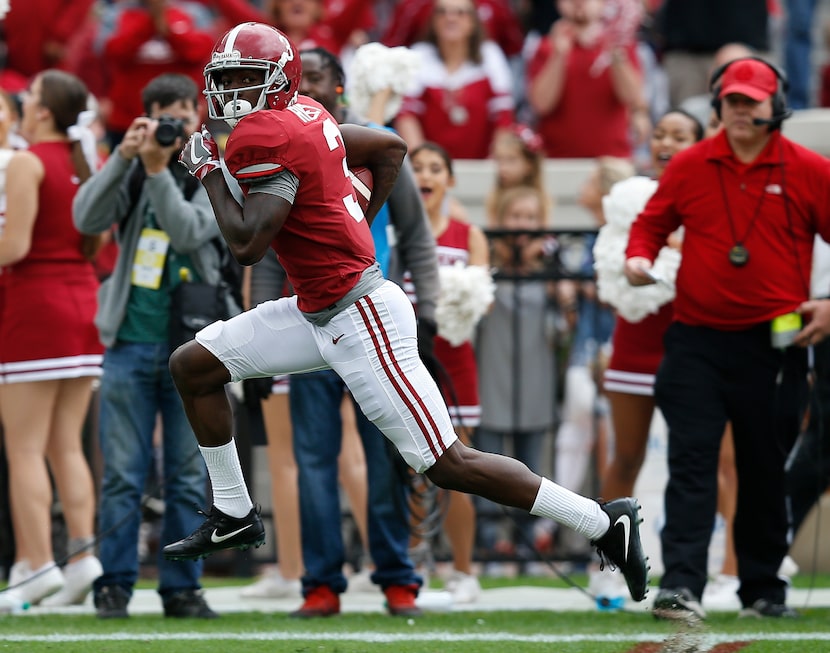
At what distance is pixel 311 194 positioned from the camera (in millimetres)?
5625

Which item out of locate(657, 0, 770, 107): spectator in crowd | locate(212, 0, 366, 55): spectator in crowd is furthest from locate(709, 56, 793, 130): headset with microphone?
locate(657, 0, 770, 107): spectator in crowd

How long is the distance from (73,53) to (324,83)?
5.56 meters

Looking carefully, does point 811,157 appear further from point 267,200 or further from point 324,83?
point 267,200

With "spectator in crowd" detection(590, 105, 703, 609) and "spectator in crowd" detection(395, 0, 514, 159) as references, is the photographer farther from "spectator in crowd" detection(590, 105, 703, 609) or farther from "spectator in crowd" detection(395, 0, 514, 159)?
"spectator in crowd" detection(395, 0, 514, 159)

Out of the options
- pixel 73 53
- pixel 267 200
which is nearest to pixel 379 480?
pixel 267 200

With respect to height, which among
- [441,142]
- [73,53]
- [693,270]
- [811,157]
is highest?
[73,53]

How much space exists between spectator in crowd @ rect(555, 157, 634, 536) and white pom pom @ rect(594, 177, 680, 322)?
1.38 meters

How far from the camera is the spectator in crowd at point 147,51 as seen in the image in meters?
11.1

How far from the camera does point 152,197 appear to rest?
7.01 m

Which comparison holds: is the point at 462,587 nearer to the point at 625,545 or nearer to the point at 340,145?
the point at 625,545

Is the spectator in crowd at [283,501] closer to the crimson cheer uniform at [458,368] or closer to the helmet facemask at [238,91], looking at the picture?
the crimson cheer uniform at [458,368]

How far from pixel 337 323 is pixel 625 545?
4.53ft

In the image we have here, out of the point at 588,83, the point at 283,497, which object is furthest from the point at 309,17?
the point at 283,497

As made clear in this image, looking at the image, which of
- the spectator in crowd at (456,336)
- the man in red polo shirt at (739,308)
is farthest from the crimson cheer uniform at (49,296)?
the man in red polo shirt at (739,308)
